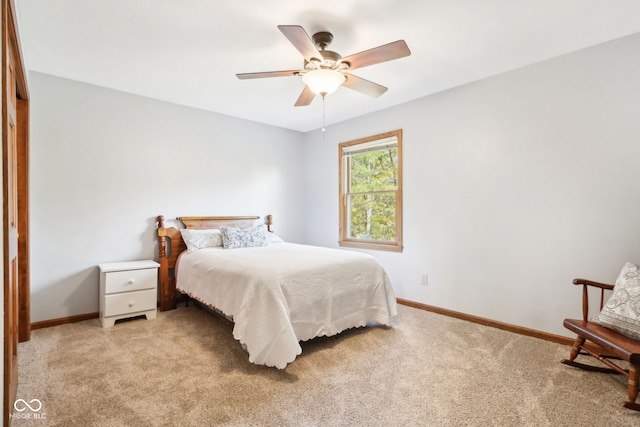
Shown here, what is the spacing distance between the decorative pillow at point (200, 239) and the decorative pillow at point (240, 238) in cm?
11

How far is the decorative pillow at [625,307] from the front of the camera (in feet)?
6.30

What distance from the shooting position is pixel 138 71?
2.94 meters

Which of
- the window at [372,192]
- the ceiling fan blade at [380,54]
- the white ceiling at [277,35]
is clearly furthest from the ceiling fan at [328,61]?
the window at [372,192]

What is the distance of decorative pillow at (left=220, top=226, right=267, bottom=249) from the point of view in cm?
369

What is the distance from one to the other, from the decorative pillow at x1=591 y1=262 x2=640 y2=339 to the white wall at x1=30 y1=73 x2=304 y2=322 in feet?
12.6

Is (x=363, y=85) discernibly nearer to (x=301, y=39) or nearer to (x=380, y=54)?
(x=380, y=54)

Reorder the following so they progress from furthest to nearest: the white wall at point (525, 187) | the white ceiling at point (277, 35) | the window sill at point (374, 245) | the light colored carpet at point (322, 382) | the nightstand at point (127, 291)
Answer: the window sill at point (374, 245) → the nightstand at point (127, 291) → the white wall at point (525, 187) → the white ceiling at point (277, 35) → the light colored carpet at point (322, 382)

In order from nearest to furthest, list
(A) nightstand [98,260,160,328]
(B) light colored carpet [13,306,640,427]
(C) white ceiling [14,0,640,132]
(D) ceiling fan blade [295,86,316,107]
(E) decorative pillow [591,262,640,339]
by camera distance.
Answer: (B) light colored carpet [13,306,640,427] → (E) decorative pillow [591,262,640,339] → (C) white ceiling [14,0,640,132] → (D) ceiling fan blade [295,86,316,107] → (A) nightstand [98,260,160,328]

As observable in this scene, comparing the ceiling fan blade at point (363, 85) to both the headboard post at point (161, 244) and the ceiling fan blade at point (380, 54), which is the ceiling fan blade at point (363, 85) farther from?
the headboard post at point (161, 244)

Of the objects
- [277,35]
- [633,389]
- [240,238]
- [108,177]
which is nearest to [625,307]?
[633,389]

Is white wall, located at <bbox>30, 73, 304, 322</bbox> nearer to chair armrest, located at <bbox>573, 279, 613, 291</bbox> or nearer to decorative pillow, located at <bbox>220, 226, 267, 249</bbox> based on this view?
decorative pillow, located at <bbox>220, 226, 267, 249</bbox>

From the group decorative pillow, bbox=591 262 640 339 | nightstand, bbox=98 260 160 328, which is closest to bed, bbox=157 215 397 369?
nightstand, bbox=98 260 160 328

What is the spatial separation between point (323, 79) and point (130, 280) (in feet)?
8.66

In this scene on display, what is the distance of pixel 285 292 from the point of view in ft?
7.73
